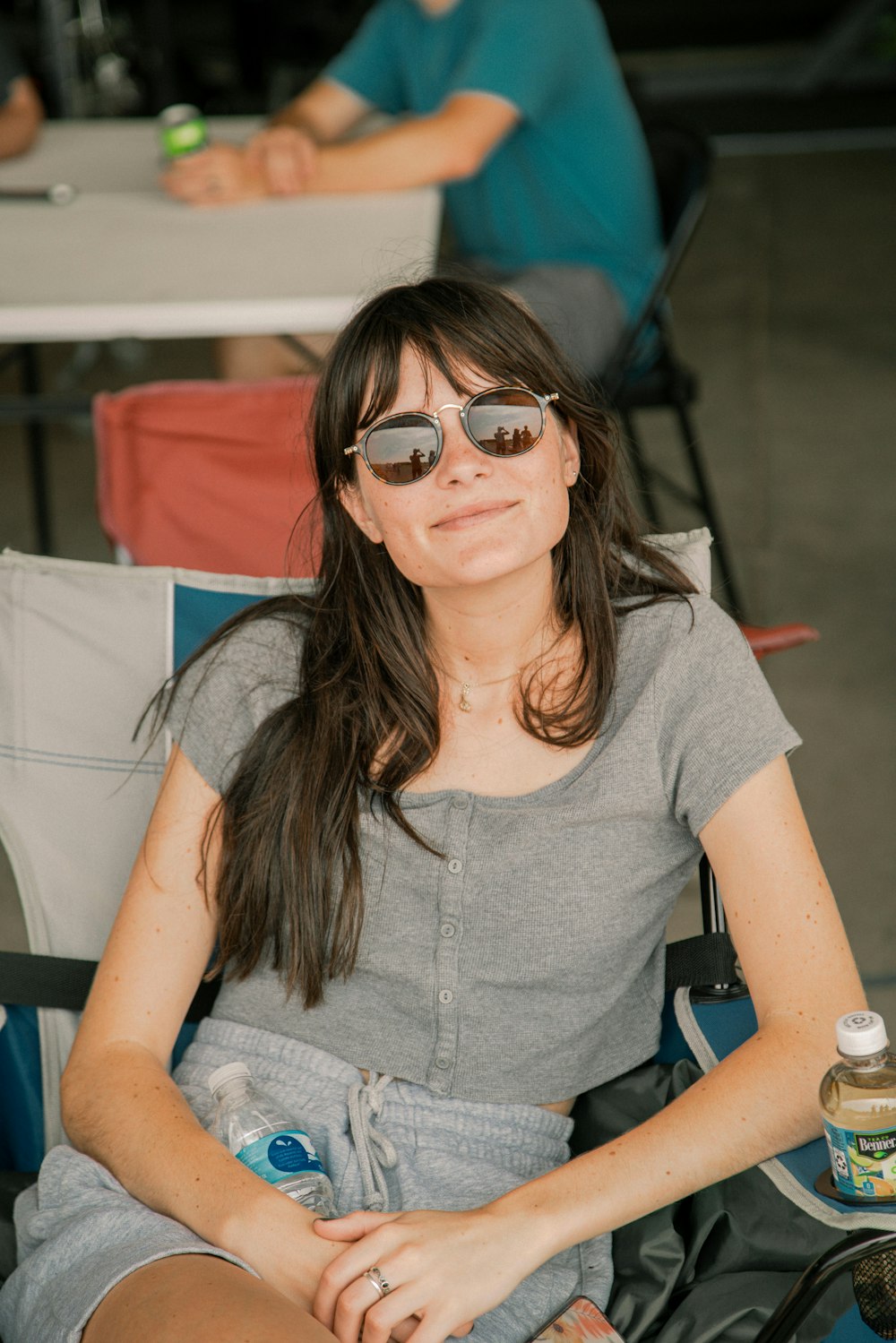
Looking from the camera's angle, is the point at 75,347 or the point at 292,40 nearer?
the point at 75,347

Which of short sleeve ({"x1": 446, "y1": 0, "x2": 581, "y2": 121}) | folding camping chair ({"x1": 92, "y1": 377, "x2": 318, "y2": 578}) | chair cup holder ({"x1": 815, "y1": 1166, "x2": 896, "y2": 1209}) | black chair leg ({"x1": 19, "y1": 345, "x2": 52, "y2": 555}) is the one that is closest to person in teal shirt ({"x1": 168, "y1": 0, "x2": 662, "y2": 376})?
short sleeve ({"x1": 446, "y1": 0, "x2": 581, "y2": 121})

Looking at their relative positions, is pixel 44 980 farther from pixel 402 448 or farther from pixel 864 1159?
pixel 864 1159

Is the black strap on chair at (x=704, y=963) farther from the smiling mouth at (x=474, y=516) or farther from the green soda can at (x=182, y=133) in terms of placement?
the green soda can at (x=182, y=133)

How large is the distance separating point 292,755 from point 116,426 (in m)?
0.86

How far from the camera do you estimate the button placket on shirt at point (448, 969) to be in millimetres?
1542

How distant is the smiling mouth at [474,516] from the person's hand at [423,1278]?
66 cm

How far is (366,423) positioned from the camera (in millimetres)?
1564

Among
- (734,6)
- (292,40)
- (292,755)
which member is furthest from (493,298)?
(734,6)

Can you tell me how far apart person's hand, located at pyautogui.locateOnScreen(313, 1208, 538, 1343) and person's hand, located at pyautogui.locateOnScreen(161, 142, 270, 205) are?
240cm

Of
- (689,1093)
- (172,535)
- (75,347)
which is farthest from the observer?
(75,347)

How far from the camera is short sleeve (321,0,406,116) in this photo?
3.50 m

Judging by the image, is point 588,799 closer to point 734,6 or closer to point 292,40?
point 292,40

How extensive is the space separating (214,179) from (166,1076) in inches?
86.1

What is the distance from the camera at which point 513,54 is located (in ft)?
10.1
